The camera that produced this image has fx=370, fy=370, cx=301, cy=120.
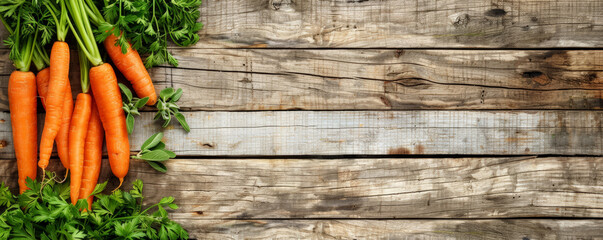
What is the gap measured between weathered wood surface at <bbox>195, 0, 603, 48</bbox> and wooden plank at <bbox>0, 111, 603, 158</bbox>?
0.22m

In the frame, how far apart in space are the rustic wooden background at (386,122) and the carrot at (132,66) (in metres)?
0.06

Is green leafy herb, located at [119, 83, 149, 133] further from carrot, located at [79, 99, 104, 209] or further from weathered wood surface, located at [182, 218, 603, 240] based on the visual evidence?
weathered wood surface, located at [182, 218, 603, 240]

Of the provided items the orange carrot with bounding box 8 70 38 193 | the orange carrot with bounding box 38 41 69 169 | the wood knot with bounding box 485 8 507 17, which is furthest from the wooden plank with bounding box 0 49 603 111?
the orange carrot with bounding box 8 70 38 193

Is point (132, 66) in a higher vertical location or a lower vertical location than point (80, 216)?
higher

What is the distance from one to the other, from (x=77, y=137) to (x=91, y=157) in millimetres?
71

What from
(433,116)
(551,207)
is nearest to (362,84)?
(433,116)

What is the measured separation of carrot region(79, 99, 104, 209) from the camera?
1.10 metres

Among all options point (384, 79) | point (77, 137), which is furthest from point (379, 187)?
point (77, 137)

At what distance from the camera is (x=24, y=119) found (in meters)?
1.07

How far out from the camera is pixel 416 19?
115 centimetres

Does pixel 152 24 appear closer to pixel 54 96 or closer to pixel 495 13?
pixel 54 96

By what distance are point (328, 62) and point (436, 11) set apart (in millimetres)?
371

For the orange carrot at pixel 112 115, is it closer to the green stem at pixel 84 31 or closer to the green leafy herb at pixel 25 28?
the green stem at pixel 84 31

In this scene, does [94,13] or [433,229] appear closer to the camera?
[94,13]
